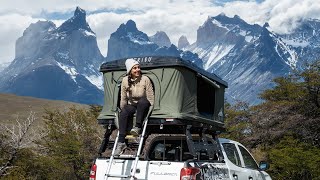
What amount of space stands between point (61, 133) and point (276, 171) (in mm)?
13593

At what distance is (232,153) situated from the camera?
10.0 m

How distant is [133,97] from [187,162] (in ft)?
5.41

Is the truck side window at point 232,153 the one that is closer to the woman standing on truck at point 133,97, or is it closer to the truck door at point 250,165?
the truck door at point 250,165

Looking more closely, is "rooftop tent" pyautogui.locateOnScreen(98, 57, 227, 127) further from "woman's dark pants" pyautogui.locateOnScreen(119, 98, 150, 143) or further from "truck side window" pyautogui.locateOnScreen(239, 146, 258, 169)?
"truck side window" pyautogui.locateOnScreen(239, 146, 258, 169)

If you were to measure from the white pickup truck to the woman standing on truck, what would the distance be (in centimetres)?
49

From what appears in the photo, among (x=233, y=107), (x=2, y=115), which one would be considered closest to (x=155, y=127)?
(x=233, y=107)

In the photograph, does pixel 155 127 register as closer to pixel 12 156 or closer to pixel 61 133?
pixel 12 156

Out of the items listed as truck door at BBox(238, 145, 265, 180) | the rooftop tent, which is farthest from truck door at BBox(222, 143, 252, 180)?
the rooftop tent

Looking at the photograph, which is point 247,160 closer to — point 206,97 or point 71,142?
point 206,97

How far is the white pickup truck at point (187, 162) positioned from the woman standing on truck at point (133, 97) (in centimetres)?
49

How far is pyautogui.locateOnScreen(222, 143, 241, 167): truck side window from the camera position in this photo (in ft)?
32.1

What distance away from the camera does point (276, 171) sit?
2441 centimetres

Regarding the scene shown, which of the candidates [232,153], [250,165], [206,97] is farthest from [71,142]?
[232,153]

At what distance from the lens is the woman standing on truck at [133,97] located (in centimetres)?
852
